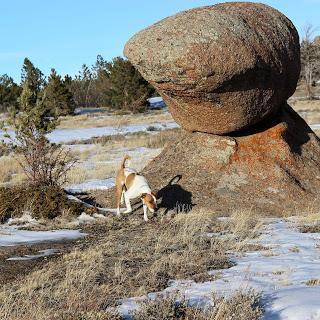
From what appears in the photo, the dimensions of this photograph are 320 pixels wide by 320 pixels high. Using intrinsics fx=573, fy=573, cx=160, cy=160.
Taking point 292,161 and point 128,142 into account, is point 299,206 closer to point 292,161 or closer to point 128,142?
point 292,161

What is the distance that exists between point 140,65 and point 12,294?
244 inches

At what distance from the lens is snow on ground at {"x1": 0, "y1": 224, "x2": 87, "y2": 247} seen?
875 centimetres

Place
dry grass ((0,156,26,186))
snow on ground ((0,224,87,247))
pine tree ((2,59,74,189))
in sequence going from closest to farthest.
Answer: snow on ground ((0,224,87,247))
pine tree ((2,59,74,189))
dry grass ((0,156,26,186))

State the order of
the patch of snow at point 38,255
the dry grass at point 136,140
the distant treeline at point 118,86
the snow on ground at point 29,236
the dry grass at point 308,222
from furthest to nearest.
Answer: the distant treeline at point 118,86 < the dry grass at point 136,140 < the dry grass at point 308,222 < the snow on ground at point 29,236 < the patch of snow at point 38,255

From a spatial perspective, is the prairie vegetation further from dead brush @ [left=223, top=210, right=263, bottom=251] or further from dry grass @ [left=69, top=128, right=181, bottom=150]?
dry grass @ [left=69, top=128, right=181, bottom=150]

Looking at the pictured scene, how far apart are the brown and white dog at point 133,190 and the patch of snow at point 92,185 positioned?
197 cm

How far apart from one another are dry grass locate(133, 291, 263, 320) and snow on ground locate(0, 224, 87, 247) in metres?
4.38

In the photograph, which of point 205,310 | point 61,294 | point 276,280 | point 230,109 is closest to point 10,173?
point 230,109

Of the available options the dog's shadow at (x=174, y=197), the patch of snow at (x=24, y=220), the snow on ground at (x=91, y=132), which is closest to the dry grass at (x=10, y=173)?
the patch of snow at (x=24, y=220)

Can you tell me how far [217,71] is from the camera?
34.1 feet

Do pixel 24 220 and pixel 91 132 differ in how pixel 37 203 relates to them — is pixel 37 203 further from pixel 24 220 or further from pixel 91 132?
pixel 91 132

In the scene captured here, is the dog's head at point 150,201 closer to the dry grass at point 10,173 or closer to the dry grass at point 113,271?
the dry grass at point 113,271

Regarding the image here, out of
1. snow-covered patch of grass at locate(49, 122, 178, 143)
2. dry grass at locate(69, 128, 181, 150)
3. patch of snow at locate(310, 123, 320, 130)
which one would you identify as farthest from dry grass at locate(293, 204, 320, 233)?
snow-covered patch of grass at locate(49, 122, 178, 143)

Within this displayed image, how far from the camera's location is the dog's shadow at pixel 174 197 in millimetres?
11345
